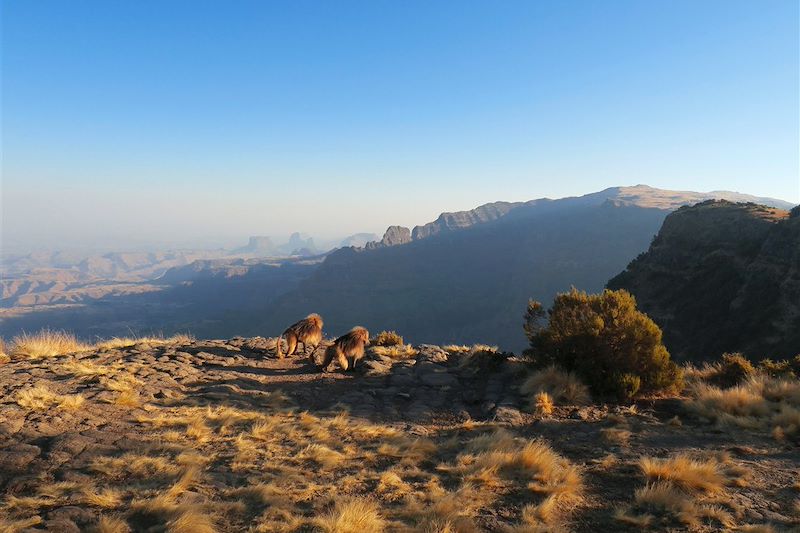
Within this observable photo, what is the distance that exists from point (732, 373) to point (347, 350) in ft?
37.3

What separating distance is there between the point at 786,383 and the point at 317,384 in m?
12.0

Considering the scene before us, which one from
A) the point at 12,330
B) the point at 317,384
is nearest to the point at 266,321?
the point at 12,330

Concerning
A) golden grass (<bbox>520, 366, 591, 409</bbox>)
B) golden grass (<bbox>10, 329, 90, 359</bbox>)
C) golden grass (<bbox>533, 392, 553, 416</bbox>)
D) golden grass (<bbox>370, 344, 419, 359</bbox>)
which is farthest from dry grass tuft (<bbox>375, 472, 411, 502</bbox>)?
golden grass (<bbox>10, 329, 90, 359</bbox>)

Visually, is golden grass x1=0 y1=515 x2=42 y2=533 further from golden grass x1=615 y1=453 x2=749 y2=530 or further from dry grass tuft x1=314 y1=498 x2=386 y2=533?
golden grass x1=615 y1=453 x2=749 y2=530

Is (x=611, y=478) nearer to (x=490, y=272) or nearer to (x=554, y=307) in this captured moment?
(x=554, y=307)

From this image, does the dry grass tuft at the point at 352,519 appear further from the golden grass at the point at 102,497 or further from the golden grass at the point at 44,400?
the golden grass at the point at 44,400

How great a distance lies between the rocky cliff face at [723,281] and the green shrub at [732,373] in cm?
2675

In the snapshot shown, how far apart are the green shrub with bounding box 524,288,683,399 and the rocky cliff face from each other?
29815 millimetres

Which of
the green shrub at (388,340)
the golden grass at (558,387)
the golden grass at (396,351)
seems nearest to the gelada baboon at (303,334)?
the golden grass at (396,351)

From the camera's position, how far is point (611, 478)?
6285mm

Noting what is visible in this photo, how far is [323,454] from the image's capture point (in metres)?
6.84

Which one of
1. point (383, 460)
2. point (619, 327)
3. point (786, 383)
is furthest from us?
point (619, 327)

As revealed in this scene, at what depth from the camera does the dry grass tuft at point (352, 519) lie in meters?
4.45

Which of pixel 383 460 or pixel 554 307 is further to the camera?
pixel 554 307
